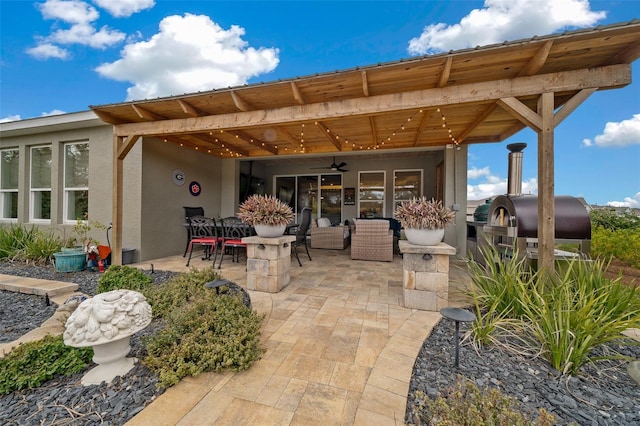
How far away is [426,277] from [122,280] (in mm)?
3546

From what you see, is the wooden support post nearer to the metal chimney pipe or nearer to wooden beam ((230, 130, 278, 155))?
wooden beam ((230, 130, 278, 155))

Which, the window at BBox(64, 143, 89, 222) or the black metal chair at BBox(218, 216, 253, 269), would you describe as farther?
the window at BBox(64, 143, 89, 222)

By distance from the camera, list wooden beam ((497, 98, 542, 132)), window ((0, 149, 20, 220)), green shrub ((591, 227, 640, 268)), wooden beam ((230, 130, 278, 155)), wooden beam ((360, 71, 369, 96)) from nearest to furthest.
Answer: wooden beam ((497, 98, 542, 132)) → wooden beam ((360, 71, 369, 96)) → green shrub ((591, 227, 640, 268)) → wooden beam ((230, 130, 278, 155)) → window ((0, 149, 20, 220))

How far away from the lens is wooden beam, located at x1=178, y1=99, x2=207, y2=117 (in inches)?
147

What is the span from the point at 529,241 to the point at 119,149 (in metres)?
6.78

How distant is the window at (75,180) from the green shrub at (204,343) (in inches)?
222

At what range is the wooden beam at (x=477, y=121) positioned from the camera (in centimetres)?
367

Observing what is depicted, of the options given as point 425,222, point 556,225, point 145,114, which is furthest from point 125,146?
point 556,225

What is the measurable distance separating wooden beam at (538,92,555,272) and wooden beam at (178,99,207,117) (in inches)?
186

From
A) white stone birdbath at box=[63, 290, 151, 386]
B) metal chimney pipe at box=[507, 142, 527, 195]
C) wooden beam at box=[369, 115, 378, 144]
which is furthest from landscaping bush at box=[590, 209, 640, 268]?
white stone birdbath at box=[63, 290, 151, 386]

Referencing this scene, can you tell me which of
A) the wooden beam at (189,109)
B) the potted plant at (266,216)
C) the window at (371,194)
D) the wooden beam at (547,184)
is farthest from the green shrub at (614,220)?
the wooden beam at (189,109)

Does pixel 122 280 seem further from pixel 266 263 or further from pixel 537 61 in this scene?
pixel 537 61

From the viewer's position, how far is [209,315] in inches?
75.4

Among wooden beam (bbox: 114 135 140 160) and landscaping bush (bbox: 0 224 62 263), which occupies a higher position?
wooden beam (bbox: 114 135 140 160)
